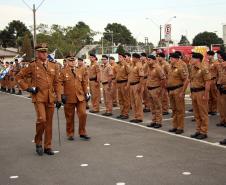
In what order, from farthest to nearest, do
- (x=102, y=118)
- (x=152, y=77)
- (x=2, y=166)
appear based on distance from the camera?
(x=102, y=118) < (x=152, y=77) < (x=2, y=166)

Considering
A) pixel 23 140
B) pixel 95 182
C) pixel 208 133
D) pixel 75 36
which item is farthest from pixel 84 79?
pixel 75 36

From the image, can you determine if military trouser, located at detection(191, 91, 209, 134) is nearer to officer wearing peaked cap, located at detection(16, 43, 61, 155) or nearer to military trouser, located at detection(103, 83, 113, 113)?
officer wearing peaked cap, located at detection(16, 43, 61, 155)

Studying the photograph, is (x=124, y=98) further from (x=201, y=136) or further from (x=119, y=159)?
(x=119, y=159)

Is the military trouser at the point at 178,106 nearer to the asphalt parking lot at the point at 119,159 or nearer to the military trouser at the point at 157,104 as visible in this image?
the asphalt parking lot at the point at 119,159

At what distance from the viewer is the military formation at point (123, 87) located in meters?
8.30

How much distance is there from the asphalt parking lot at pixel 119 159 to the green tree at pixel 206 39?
70.9 meters

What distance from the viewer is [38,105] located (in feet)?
26.7

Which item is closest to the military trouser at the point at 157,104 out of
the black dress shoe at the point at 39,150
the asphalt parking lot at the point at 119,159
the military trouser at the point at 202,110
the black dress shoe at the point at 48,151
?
the asphalt parking lot at the point at 119,159

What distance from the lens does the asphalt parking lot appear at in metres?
6.48

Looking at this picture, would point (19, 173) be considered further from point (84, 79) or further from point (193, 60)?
point (193, 60)

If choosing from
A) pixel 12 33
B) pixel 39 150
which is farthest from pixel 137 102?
pixel 12 33

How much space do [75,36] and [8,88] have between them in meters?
54.0

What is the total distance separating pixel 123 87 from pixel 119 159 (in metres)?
5.81

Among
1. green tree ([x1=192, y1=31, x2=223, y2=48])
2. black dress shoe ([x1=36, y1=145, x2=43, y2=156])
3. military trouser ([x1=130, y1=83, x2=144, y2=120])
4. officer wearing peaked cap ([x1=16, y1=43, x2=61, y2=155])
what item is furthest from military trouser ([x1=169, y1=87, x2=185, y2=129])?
green tree ([x1=192, y1=31, x2=223, y2=48])
